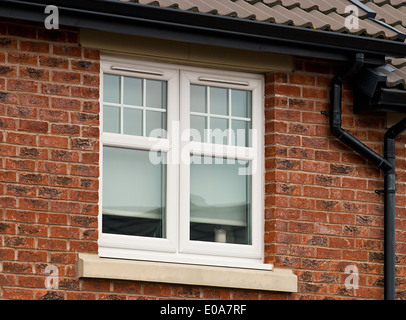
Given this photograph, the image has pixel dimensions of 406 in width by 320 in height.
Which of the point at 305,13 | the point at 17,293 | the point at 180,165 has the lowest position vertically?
the point at 17,293

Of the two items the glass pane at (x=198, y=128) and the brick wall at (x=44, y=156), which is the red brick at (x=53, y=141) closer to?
the brick wall at (x=44, y=156)

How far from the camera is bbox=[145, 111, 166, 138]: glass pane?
10.0 metres

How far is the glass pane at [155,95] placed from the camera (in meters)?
10.1

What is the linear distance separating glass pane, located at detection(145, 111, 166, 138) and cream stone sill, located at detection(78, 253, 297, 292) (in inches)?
43.6

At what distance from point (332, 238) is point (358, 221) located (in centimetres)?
30

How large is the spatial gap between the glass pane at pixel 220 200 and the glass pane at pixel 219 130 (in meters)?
A: 0.17

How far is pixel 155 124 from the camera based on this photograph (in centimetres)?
1005

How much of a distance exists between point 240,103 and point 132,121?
1.03 m

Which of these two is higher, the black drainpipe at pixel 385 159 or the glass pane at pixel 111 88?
the glass pane at pixel 111 88

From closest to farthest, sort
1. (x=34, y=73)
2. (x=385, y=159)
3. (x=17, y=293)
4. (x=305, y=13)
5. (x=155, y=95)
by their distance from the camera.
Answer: (x=17, y=293), (x=34, y=73), (x=155, y=95), (x=385, y=159), (x=305, y=13)

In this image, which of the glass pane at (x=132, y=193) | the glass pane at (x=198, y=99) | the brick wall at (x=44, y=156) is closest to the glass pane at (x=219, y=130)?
the glass pane at (x=198, y=99)

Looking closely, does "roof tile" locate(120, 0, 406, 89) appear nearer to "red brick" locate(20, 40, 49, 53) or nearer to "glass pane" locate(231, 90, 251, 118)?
"glass pane" locate(231, 90, 251, 118)

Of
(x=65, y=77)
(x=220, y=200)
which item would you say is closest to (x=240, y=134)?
(x=220, y=200)

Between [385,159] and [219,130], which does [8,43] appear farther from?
[385,159]
